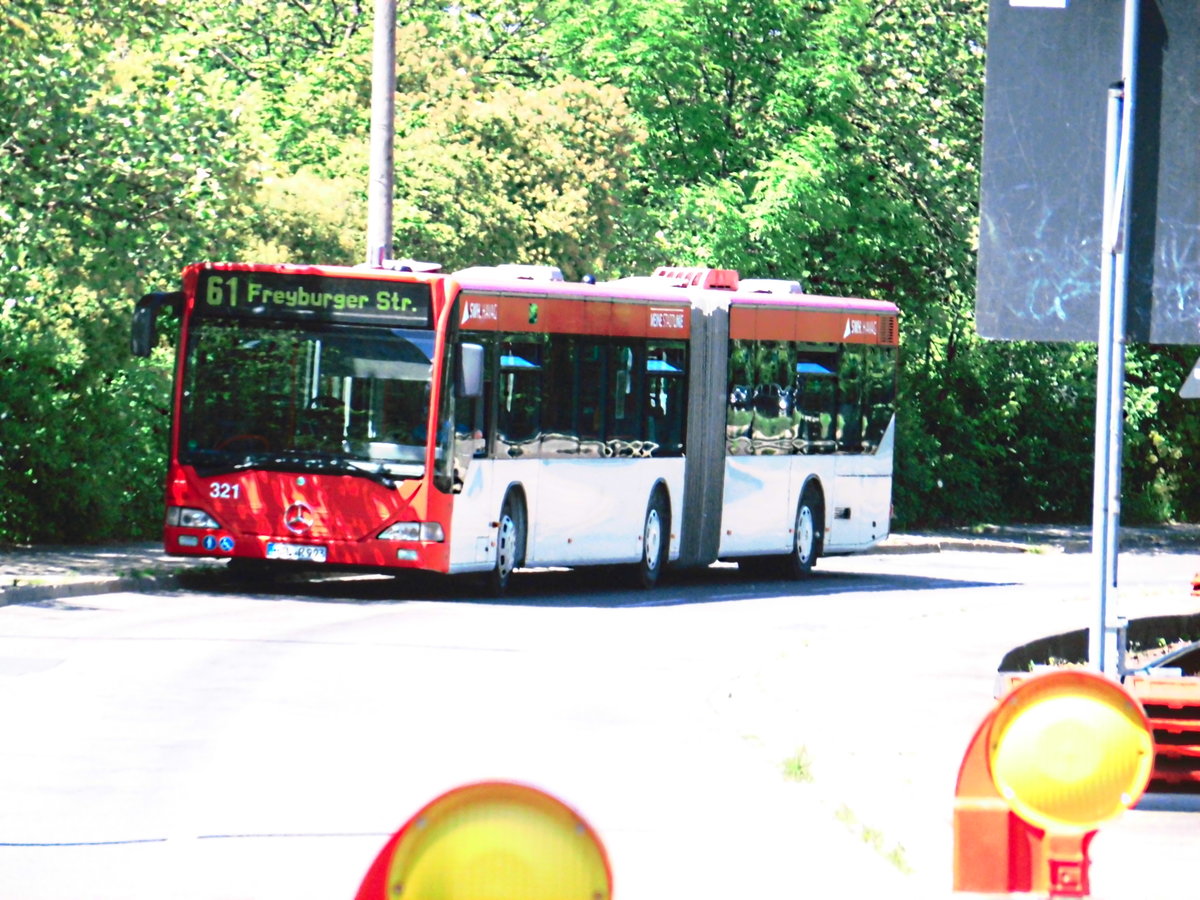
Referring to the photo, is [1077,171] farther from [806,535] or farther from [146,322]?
[806,535]

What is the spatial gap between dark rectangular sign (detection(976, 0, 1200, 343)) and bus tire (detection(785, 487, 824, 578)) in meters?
18.0

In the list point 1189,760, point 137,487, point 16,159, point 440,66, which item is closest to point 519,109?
point 440,66

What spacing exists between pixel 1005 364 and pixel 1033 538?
3.59m

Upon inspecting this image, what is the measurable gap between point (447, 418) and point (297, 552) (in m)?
1.77

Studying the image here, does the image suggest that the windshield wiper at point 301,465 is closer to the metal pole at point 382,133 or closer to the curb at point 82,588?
the curb at point 82,588

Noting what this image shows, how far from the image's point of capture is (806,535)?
2755cm

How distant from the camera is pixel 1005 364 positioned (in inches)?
1606

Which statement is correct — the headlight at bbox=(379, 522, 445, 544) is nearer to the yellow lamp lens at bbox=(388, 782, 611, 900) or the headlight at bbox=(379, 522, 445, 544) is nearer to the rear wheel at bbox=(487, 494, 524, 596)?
the rear wheel at bbox=(487, 494, 524, 596)

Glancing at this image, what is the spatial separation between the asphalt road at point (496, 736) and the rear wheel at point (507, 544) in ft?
2.19

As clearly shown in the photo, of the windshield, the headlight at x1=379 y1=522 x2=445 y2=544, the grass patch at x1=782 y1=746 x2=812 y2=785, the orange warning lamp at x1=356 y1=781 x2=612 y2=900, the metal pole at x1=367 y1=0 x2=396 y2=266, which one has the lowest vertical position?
the grass patch at x1=782 y1=746 x2=812 y2=785

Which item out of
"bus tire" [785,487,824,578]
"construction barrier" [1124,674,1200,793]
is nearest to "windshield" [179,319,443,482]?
"bus tire" [785,487,824,578]

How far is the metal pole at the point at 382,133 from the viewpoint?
23797 mm

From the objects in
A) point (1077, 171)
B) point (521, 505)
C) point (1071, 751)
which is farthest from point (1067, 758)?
point (521, 505)

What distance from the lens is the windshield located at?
2159 cm
